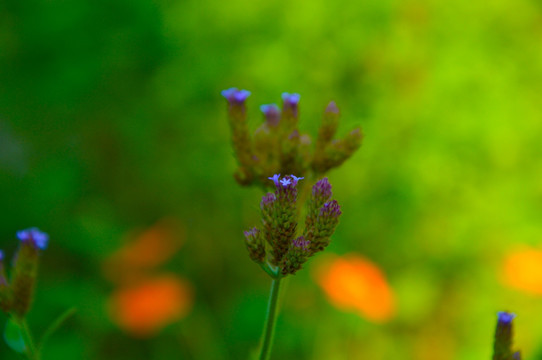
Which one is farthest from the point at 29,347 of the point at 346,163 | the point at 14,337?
the point at 346,163

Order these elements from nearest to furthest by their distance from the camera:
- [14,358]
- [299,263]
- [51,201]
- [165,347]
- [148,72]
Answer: [299,263]
[14,358]
[51,201]
[165,347]
[148,72]

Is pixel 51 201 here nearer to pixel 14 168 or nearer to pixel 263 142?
pixel 14 168

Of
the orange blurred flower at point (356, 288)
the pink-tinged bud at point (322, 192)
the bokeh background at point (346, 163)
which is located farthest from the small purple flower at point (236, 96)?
the bokeh background at point (346, 163)

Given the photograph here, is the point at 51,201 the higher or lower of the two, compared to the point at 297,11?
lower

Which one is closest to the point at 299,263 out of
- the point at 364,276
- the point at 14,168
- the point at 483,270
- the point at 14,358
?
the point at 364,276

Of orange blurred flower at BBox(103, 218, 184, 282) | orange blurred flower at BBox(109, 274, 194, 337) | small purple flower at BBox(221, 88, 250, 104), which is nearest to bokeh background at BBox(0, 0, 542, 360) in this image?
orange blurred flower at BBox(103, 218, 184, 282)

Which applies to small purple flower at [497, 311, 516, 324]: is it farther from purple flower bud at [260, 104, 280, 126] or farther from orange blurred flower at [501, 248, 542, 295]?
orange blurred flower at [501, 248, 542, 295]
